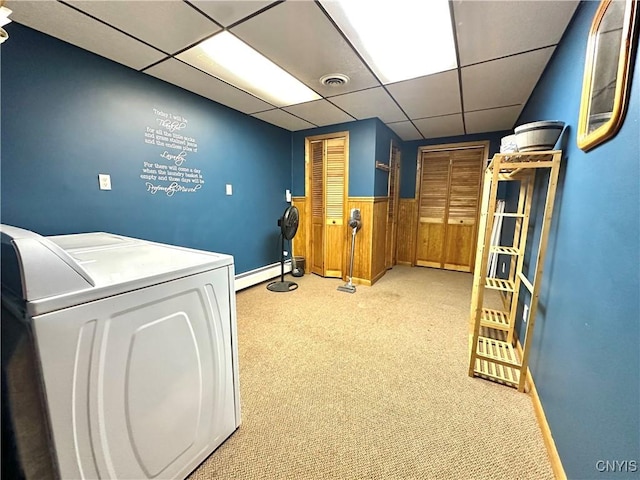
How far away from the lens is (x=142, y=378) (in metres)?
0.97

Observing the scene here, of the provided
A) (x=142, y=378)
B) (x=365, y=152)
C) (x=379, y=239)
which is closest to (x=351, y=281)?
(x=379, y=239)

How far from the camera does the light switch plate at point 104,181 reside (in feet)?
7.04

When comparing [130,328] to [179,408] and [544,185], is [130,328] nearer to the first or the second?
[179,408]

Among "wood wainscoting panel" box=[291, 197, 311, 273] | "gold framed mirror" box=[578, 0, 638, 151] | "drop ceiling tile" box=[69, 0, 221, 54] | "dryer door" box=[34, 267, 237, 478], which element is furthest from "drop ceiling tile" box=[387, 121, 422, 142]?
"dryer door" box=[34, 267, 237, 478]

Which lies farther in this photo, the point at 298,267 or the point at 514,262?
the point at 298,267

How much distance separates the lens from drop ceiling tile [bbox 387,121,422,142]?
12.5 ft

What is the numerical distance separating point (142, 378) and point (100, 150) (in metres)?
2.03

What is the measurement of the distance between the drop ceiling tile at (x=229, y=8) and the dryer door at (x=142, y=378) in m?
1.50

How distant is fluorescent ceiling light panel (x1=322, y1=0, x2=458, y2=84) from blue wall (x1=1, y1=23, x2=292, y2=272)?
1.85m

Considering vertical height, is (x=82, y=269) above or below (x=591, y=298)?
above

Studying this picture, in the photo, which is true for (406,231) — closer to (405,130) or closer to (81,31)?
(405,130)

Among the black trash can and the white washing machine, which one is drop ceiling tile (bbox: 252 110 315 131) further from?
the white washing machine

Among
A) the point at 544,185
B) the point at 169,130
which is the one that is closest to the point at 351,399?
the point at 544,185

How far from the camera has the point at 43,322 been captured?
718 millimetres
